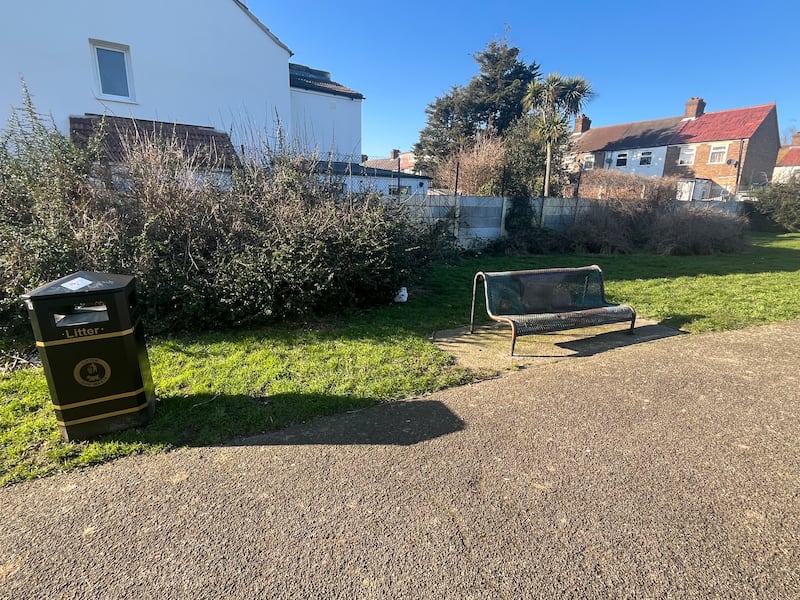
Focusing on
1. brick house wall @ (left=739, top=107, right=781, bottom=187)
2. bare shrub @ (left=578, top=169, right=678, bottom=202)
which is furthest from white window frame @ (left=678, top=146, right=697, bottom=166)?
bare shrub @ (left=578, top=169, right=678, bottom=202)

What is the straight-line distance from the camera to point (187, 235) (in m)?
5.69

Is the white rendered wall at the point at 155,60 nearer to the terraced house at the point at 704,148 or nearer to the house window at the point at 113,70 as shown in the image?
the house window at the point at 113,70

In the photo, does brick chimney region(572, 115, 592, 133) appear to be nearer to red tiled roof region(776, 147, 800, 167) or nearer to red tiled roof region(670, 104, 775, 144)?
red tiled roof region(670, 104, 775, 144)

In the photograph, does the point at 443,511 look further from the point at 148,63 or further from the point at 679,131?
the point at 679,131

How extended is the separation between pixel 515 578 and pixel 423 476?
0.82 meters

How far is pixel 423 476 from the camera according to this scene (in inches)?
104

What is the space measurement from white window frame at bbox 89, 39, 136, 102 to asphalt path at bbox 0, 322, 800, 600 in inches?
534

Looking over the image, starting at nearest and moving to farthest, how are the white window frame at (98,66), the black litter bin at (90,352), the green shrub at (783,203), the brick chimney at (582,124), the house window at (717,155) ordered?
1. the black litter bin at (90,352)
2. the white window frame at (98,66)
3. the green shrub at (783,203)
4. the house window at (717,155)
5. the brick chimney at (582,124)

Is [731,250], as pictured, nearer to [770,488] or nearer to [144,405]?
[770,488]

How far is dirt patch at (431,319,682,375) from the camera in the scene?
457cm

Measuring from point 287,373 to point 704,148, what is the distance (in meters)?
39.4

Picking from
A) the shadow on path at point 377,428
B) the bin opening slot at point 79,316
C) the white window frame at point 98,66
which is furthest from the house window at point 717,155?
the bin opening slot at point 79,316

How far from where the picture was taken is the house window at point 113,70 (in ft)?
39.4

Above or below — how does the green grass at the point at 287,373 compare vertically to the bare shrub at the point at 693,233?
below
